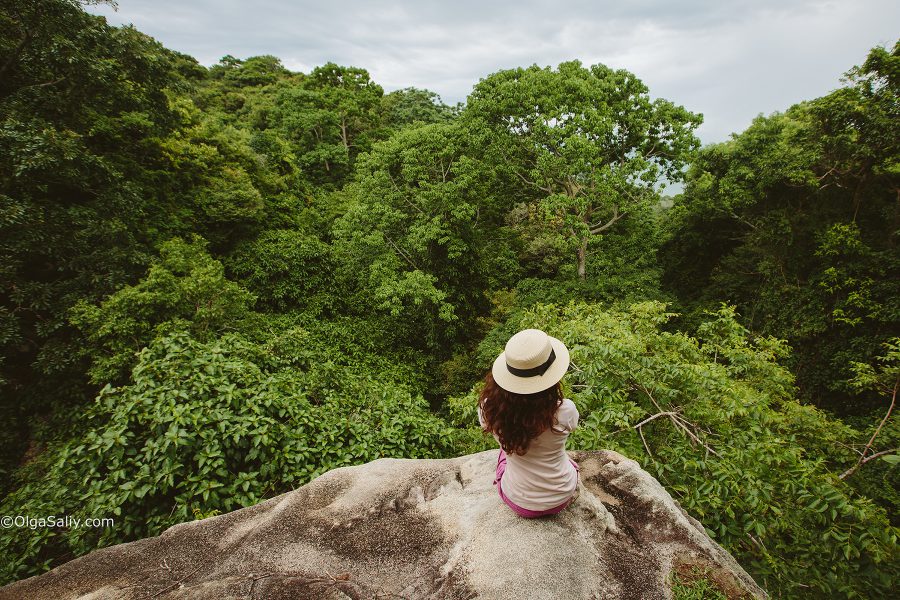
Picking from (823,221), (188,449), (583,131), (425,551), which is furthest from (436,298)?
(823,221)

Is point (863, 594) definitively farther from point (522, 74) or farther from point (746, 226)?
point (746, 226)

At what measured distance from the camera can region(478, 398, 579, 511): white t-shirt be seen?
2.74 m

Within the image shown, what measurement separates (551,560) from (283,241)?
53.6ft

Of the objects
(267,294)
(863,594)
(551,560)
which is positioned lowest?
(863,594)

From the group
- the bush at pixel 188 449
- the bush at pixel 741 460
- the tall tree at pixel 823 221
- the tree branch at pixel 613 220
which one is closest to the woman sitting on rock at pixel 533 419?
the bush at pixel 741 460

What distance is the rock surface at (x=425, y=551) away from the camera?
269 centimetres

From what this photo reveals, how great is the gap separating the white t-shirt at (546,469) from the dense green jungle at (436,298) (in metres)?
1.71

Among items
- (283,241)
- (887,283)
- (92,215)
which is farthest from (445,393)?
(887,283)

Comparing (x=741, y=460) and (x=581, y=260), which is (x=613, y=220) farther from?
(x=741, y=460)

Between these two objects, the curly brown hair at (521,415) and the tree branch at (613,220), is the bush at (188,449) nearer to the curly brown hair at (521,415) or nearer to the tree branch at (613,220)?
the curly brown hair at (521,415)

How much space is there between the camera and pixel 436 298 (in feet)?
44.9

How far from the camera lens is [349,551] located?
3.15 meters

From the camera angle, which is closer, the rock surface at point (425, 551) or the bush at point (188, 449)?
the rock surface at point (425, 551)

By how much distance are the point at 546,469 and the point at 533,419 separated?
1.49 ft
